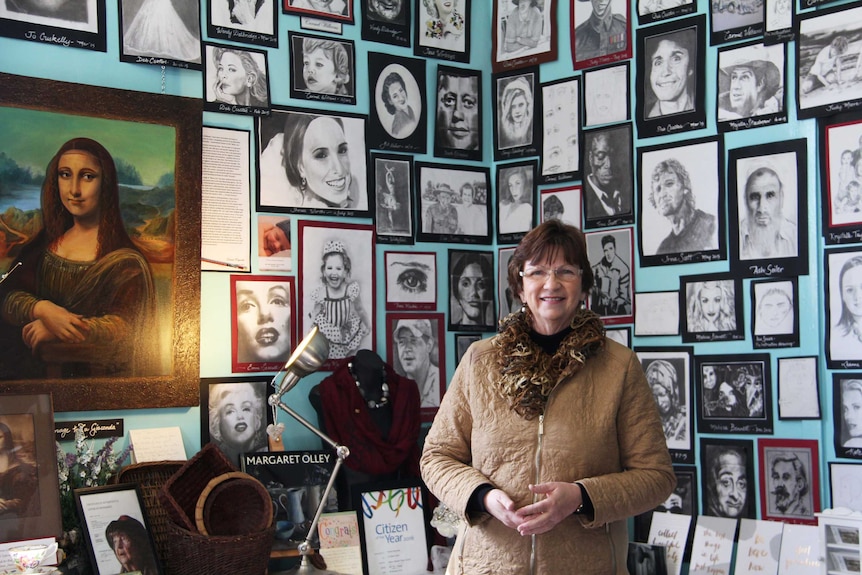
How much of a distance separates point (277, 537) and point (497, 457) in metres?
1.22

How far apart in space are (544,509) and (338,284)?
1.81 meters

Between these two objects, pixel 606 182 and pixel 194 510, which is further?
pixel 606 182

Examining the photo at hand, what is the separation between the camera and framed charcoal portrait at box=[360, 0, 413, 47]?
13.0 ft

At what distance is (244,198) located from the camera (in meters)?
3.58

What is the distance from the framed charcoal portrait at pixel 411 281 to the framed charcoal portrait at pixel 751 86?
51.8 inches

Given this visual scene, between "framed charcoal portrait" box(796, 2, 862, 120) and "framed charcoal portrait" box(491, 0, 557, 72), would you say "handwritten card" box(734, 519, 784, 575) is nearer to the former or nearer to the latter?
"framed charcoal portrait" box(796, 2, 862, 120)

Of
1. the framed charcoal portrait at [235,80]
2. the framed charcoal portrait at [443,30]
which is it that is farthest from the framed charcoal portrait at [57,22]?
the framed charcoal portrait at [443,30]

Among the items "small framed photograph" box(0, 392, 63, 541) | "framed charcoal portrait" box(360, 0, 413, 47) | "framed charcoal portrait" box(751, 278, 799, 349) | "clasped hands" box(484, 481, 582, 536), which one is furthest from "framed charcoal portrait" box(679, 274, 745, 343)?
"small framed photograph" box(0, 392, 63, 541)

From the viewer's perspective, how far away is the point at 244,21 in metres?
3.62

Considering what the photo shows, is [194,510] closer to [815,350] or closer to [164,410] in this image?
[164,410]

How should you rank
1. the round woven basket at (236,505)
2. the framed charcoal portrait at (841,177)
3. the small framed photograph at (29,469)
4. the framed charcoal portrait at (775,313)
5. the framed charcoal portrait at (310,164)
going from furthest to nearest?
the framed charcoal portrait at (310,164) → the framed charcoal portrait at (775,313) → the framed charcoal portrait at (841,177) → the round woven basket at (236,505) → the small framed photograph at (29,469)

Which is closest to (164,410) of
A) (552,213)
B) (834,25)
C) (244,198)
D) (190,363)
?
(190,363)

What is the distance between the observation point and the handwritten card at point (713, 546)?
329 cm

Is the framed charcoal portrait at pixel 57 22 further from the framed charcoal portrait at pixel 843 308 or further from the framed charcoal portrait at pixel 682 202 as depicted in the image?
the framed charcoal portrait at pixel 843 308
